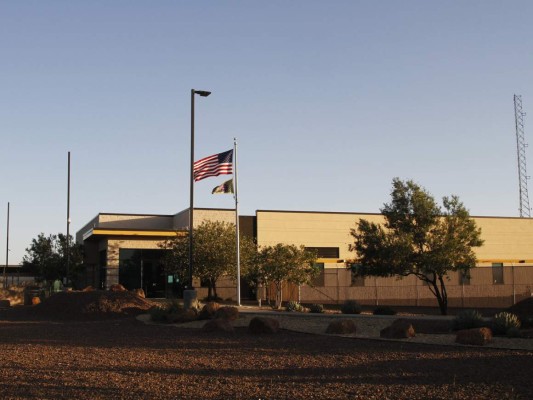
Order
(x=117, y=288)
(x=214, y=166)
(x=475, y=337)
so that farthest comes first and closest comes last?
(x=117, y=288)
(x=214, y=166)
(x=475, y=337)

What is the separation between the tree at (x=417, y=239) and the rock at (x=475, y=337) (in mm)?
14216

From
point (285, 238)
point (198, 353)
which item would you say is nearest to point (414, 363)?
point (198, 353)

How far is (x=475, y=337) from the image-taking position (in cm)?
1544

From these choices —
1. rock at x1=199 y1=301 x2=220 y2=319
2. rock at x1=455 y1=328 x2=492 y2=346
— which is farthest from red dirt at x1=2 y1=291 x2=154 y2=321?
rock at x1=455 y1=328 x2=492 y2=346

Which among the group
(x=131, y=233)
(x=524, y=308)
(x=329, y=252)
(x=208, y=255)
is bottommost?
(x=524, y=308)

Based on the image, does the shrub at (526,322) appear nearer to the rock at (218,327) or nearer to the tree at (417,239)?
the rock at (218,327)

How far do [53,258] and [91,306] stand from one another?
24490 millimetres

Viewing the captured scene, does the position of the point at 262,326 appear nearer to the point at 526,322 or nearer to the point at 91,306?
the point at 526,322

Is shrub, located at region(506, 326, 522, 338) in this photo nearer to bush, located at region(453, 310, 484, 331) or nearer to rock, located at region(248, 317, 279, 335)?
bush, located at region(453, 310, 484, 331)

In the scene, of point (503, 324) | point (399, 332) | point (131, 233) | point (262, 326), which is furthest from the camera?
point (131, 233)

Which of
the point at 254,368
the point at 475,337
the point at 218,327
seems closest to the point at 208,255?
the point at 218,327

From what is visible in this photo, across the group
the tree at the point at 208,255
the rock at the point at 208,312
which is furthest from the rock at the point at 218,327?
the tree at the point at 208,255

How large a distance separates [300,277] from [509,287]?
11.2 m

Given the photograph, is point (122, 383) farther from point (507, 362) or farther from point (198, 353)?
point (507, 362)
